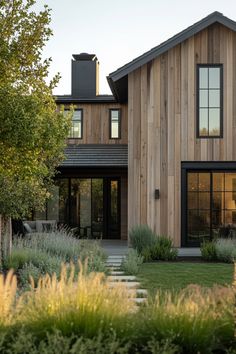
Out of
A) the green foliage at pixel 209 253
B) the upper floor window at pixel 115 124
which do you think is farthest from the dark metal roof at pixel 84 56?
the green foliage at pixel 209 253

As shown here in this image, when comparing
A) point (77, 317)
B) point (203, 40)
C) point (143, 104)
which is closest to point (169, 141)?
point (143, 104)

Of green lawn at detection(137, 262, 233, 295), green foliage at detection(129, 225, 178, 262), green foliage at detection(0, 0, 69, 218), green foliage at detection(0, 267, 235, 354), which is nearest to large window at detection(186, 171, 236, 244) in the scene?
green foliage at detection(129, 225, 178, 262)

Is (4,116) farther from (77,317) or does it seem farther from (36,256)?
(77,317)

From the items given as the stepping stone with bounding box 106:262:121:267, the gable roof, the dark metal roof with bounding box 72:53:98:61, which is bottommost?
the stepping stone with bounding box 106:262:121:267

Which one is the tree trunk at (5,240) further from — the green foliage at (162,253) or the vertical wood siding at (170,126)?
the vertical wood siding at (170,126)

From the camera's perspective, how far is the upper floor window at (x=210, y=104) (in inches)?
628

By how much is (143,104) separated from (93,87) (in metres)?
7.07

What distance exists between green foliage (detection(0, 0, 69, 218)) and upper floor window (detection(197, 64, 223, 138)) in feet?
21.5

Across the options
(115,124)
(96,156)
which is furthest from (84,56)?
(96,156)

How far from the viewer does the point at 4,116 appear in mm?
8922

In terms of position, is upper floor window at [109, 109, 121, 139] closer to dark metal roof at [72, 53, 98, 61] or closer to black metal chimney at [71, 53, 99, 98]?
black metal chimney at [71, 53, 99, 98]

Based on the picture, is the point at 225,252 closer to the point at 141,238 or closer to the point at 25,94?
the point at 141,238

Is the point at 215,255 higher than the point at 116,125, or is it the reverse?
the point at 116,125

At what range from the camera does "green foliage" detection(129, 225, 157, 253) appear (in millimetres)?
14258
